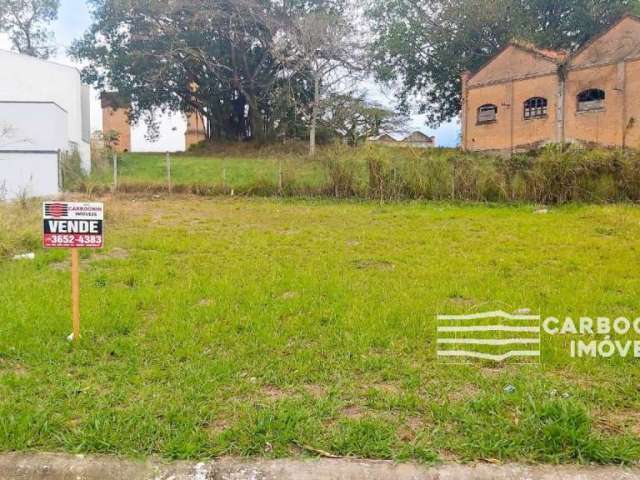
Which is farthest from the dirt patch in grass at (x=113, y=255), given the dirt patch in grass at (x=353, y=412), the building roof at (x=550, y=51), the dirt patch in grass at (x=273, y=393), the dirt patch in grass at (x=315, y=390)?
the building roof at (x=550, y=51)

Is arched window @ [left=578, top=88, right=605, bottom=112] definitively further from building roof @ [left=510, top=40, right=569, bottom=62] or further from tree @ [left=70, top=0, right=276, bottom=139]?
tree @ [left=70, top=0, right=276, bottom=139]

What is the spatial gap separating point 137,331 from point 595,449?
2.93 meters

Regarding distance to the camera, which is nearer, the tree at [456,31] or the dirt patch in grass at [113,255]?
the dirt patch in grass at [113,255]

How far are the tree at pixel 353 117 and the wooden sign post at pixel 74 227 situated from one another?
834 inches

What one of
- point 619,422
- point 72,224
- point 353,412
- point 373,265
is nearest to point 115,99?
point 373,265

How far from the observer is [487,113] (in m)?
27.2

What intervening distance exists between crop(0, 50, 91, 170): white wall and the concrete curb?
19.6 meters

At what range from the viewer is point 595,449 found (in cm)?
216

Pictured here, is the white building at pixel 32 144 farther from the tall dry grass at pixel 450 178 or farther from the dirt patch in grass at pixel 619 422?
the dirt patch in grass at pixel 619 422

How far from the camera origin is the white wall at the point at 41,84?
830 inches

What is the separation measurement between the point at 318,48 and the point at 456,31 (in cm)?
1090

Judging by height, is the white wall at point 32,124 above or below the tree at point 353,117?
below

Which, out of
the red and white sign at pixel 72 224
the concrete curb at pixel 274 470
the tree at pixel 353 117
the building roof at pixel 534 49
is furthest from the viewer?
the building roof at pixel 534 49

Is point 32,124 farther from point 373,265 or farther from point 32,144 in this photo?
point 373,265
